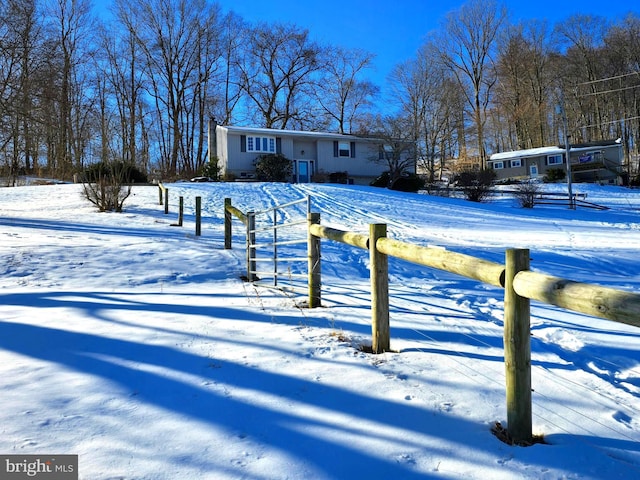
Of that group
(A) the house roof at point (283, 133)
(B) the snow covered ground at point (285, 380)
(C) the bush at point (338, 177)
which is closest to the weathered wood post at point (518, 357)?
(B) the snow covered ground at point (285, 380)

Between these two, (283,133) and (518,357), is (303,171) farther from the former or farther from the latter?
(518,357)

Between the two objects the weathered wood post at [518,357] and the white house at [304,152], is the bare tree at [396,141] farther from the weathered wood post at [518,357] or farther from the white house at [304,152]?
the weathered wood post at [518,357]

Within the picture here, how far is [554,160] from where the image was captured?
4219 cm

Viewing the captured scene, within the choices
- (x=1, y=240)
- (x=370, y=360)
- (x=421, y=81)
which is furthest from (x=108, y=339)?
(x=421, y=81)

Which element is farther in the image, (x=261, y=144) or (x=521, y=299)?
(x=261, y=144)

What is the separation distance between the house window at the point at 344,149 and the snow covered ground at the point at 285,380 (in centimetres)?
2630

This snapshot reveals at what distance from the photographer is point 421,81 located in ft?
135

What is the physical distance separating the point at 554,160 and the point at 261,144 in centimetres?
2989

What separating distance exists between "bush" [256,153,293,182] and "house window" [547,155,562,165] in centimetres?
2845

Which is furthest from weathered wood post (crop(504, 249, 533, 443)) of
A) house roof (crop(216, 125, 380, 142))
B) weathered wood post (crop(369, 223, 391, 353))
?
house roof (crop(216, 125, 380, 142))

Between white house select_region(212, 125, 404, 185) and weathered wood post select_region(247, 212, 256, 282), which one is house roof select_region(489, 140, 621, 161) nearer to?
white house select_region(212, 125, 404, 185)

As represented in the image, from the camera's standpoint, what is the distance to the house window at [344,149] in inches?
1294

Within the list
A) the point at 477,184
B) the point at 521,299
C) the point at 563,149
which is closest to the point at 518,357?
the point at 521,299

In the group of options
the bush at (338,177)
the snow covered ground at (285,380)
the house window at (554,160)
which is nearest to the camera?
the snow covered ground at (285,380)
